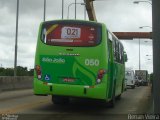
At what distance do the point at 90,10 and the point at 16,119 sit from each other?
41.1 metres

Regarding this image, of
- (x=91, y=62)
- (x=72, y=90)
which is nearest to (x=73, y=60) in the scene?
(x=91, y=62)

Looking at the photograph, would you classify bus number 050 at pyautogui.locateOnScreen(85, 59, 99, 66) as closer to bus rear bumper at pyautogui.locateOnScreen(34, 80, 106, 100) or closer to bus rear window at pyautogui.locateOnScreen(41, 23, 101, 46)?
bus rear window at pyautogui.locateOnScreen(41, 23, 101, 46)

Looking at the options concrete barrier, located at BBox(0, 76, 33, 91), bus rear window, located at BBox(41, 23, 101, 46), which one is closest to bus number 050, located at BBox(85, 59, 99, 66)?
bus rear window, located at BBox(41, 23, 101, 46)

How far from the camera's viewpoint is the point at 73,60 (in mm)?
16812

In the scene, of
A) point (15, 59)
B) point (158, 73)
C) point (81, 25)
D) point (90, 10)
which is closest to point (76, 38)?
point (81, 25)

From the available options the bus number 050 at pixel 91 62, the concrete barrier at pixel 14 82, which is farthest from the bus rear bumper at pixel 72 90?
the concrete barrier at pixel 14 82

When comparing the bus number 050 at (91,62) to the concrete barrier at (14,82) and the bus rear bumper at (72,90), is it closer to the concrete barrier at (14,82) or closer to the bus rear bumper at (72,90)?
the bus rear bumper at (72,90)

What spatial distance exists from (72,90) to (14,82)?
1838cm

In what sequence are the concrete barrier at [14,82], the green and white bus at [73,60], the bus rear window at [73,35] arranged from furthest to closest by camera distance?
1. the concrete barrier at [14,82]
2. the bus rear window at [73,35]
3. the green and white bus at [73,60]

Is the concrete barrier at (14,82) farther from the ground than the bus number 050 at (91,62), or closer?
closer

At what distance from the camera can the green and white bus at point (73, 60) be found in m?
16.6

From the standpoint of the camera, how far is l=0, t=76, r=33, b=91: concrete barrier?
31.7 meters

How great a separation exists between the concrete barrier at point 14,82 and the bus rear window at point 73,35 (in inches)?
582

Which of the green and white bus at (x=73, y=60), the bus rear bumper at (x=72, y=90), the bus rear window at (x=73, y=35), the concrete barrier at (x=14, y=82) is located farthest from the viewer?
the concrete barrier at (x=14, y=82)
